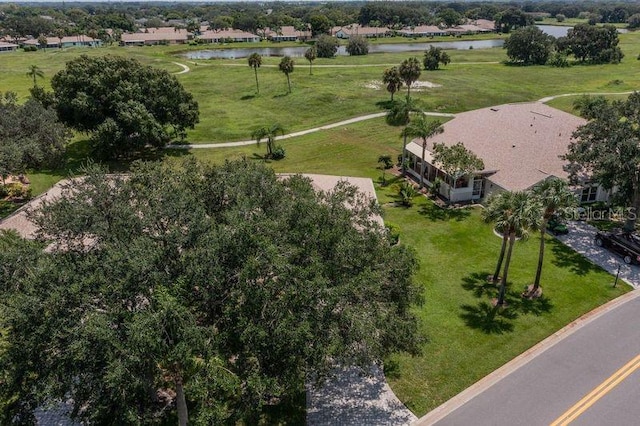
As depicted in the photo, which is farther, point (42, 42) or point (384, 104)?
point (42, 42)

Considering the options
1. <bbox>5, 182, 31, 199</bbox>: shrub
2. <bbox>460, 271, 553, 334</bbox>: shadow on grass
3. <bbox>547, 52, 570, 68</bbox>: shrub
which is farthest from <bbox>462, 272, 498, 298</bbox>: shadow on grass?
<bbox>547, 52, 570, 68</bbox>: shrub

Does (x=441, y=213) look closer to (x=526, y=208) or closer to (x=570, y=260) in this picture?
(x=570, y=260)

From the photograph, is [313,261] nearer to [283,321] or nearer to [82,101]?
[283,321]

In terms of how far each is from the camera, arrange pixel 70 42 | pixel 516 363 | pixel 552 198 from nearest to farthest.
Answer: pixel 516 363 → pixel 552 198 → pixel 70 42

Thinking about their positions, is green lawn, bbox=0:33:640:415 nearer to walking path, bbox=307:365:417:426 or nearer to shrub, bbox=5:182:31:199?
walking path, bbox=307:365:417:426

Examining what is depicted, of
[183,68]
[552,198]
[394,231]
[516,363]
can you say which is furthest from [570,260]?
[183,68]
